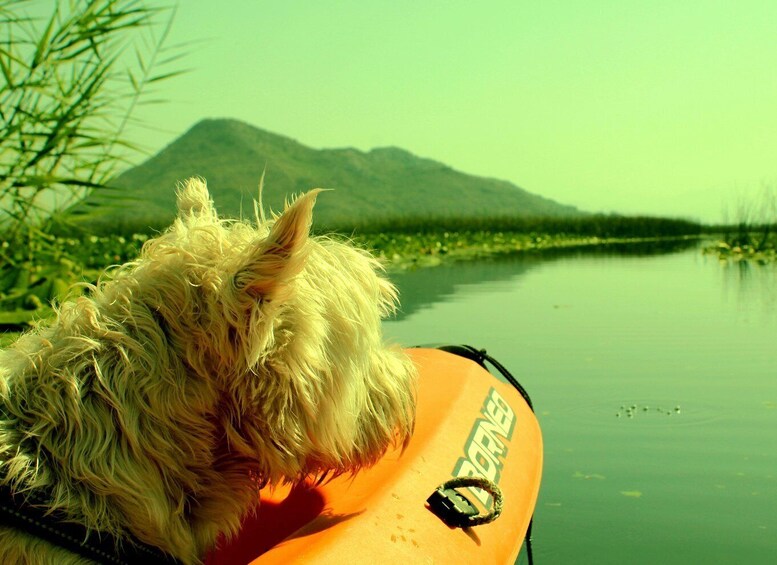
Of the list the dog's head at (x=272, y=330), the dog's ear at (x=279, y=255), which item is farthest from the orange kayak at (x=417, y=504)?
the dog's ear at (x=279, y=255)

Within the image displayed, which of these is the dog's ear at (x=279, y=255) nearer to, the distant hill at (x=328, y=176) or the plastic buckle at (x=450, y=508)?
the plastic buckle at (x=450, y=508)

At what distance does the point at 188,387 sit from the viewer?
201cm

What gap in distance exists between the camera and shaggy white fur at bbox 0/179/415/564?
1875 mm

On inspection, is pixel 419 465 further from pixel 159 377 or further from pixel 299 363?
pixel 159 377

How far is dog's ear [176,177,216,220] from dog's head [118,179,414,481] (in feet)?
0.79

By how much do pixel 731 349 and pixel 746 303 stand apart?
4.37m

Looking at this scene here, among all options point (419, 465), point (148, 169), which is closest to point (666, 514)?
point (419, 465)

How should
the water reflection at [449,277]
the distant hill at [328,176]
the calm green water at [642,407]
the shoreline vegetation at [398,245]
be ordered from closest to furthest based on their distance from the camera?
the calm green water at [642,407], the shoreline vegetation at [398,245], the water reflection at [449,277], the distant hill at [328,176]

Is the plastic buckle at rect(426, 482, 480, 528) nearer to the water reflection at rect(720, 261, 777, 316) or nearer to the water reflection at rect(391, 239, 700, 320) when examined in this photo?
the water reflection at rect(391, 239, 700, 320)

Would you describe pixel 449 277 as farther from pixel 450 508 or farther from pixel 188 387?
pixel 188 387

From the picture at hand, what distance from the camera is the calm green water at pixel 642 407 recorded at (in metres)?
4.34

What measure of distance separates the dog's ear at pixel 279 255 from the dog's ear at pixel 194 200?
65 cm

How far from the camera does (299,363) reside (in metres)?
2.07

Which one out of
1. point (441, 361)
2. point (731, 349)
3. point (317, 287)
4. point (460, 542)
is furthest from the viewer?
point (731, 349)
